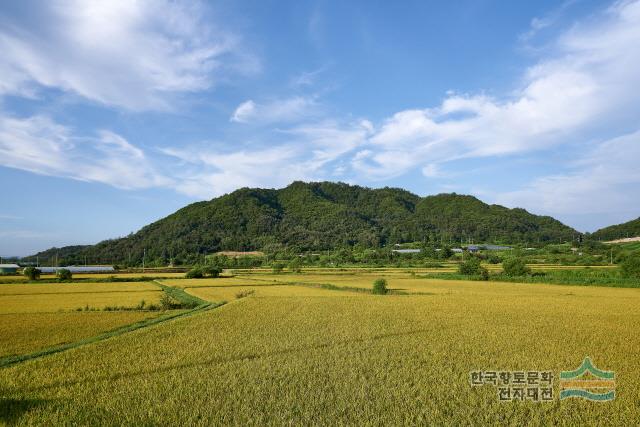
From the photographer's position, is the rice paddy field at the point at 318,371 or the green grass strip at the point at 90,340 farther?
the green grass strip at the point at 90,340

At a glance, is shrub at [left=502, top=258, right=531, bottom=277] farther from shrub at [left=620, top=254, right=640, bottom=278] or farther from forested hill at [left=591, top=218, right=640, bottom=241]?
forested hill at [left=591, top=218, right=640, bottom=241]

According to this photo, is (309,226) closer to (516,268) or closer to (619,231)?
(619,231)

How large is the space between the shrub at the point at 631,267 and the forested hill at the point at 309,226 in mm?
85355

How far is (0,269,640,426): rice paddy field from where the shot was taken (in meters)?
7.51

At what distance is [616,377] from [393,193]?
181168mm

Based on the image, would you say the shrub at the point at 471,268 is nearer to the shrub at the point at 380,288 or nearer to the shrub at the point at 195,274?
the shrub at the point at 380,288

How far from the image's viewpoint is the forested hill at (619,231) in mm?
126375

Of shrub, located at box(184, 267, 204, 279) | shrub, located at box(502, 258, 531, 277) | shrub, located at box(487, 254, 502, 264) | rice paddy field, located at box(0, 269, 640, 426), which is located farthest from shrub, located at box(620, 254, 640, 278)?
shrub, located at box(184, 267, 204, 279)

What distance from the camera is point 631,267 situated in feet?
138

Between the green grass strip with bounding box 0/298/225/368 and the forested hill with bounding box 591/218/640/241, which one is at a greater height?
the forested hill with bounding box 591/218/640/241

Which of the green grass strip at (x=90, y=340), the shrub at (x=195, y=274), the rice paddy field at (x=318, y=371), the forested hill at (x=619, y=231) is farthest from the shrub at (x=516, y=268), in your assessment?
the forested hill at (x=619, y=231)

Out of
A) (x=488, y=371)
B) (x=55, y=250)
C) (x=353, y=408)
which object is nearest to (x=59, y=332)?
(x=353, y=408)

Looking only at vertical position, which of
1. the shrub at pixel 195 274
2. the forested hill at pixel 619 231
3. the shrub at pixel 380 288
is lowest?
the shrub at pixel 380 288

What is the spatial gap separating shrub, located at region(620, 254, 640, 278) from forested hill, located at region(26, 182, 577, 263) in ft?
280
